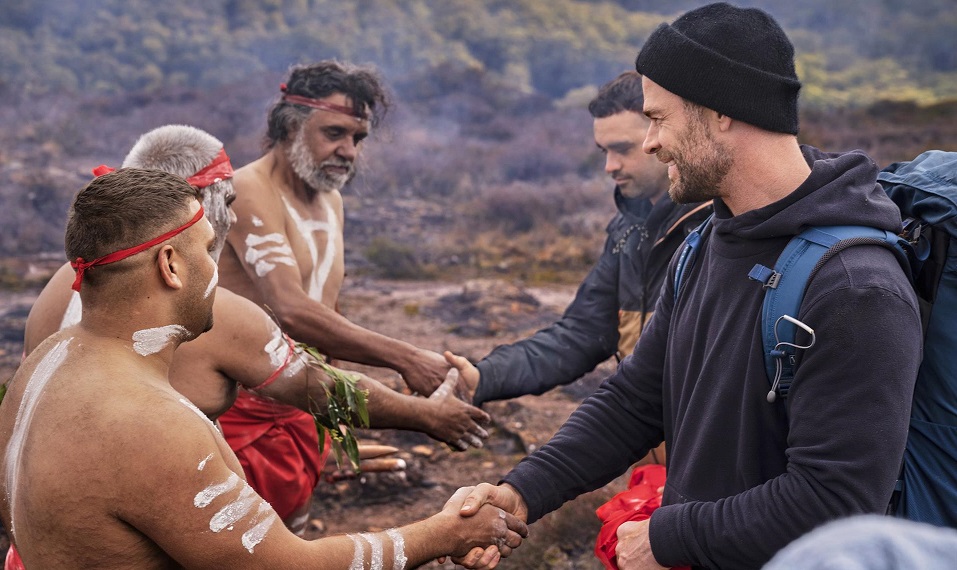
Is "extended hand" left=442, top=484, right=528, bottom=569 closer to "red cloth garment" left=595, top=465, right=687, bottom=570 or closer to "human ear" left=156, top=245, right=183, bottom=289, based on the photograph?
"red cloth garment" left=595, top=465, right=687, bottom=570

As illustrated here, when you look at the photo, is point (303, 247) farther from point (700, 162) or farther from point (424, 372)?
point (700, 162)

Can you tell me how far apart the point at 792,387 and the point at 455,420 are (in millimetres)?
2218

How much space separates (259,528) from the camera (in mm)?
2184

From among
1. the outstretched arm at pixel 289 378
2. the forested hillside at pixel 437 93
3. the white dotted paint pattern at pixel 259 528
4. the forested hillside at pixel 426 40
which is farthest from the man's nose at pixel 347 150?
the forested hillside at pixel 426 40

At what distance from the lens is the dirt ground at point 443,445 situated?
5.29 m

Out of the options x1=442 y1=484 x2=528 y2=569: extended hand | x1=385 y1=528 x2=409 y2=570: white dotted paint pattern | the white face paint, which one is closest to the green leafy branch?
the white face paint

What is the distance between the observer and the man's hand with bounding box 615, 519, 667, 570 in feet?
7.84

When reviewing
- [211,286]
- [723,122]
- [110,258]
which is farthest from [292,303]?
[723,122]

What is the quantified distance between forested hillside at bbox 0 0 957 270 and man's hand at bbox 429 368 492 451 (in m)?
5.83

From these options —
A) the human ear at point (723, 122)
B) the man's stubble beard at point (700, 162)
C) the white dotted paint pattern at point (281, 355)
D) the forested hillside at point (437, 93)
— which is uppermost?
the human ear at point (723, 122)

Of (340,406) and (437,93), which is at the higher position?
(340,406)

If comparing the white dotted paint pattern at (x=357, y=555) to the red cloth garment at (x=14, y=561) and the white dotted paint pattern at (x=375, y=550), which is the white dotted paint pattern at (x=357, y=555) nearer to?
the white dotted paint pattern at (x=375, y=550)

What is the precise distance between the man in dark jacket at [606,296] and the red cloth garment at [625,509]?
3.67 feet

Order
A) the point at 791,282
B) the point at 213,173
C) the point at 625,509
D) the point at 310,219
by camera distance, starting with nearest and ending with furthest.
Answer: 1. the point at 791,282
2. the point at 625,509
3. the point at 213,173
4. the point at 310,219
